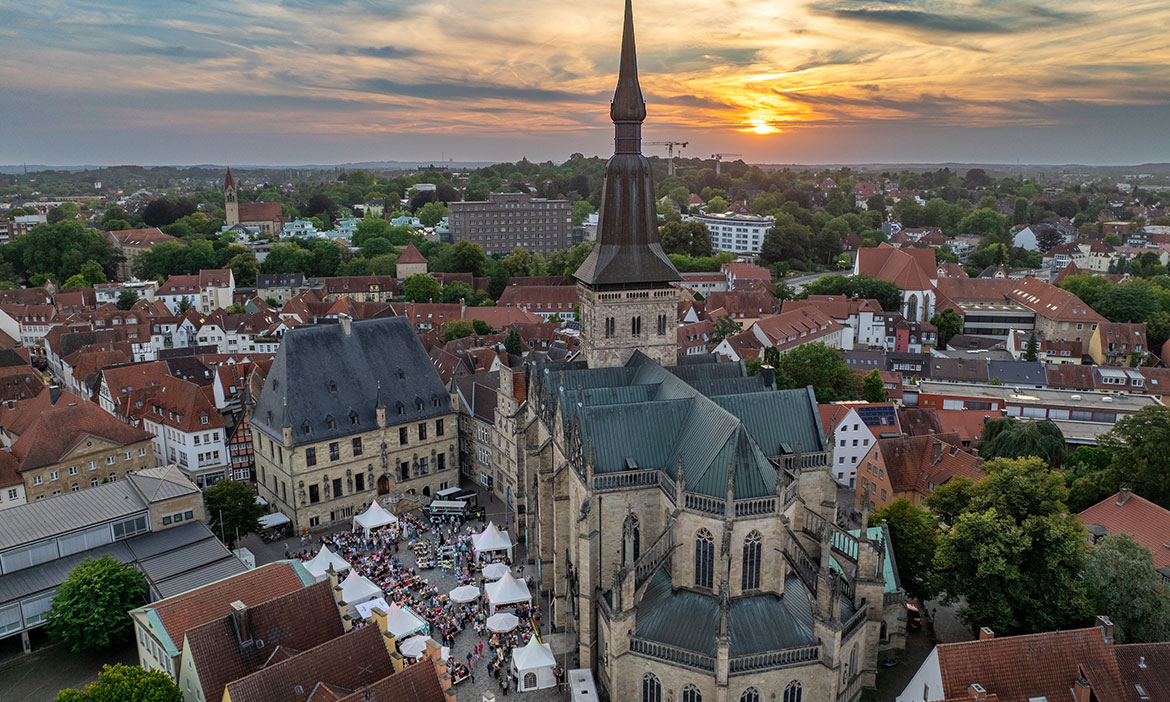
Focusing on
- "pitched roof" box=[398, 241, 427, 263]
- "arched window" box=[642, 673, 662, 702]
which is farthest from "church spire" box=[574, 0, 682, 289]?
"pitched roof" box=[398, 241, 427, 263]

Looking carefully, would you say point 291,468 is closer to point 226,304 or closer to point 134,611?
point 134,611

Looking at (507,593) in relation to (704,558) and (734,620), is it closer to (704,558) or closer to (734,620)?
(704,558)

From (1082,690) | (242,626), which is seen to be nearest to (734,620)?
(1082,690)

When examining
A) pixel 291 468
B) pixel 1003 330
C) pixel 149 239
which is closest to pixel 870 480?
pixel 291 468

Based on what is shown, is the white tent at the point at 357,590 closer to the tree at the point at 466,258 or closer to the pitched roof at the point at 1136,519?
the pitched roof at the point at 1136,519

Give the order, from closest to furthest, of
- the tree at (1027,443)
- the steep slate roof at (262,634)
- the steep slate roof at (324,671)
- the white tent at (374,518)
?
the steep slate roof at (324,671), the steep slate roof at (262,634), the white tent at (374,518), the tree at (1027,443)

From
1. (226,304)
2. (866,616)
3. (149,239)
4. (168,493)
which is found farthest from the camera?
(149,239)

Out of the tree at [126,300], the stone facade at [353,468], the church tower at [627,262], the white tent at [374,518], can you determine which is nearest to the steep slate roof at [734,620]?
the church tower at [627,262]
